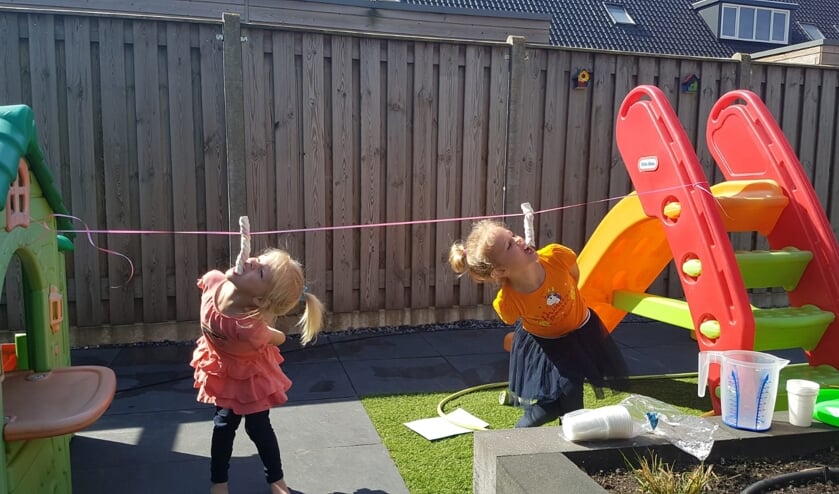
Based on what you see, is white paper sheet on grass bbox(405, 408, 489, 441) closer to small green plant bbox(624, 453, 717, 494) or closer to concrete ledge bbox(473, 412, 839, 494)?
concrete ledge bbox(473, 412, 839, 494)

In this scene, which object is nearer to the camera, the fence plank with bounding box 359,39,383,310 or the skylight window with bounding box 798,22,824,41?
the fence plank with bounding box 359,39,383,310

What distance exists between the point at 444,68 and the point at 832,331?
3.69 metres

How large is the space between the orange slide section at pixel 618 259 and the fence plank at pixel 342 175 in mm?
2196

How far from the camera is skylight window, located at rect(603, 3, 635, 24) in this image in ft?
58.2

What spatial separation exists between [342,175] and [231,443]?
3.14m

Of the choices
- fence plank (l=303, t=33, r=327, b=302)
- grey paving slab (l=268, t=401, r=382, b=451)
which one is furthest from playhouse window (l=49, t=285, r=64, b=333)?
fence plank (l=303, t=33, r=327, b=302)

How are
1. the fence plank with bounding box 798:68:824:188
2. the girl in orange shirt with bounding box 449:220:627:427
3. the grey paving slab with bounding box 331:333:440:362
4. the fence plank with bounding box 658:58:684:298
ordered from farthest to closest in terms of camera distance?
the fence plank with bounding box 798:68:824:188 → the fence plank with bounding box 658:58:684:298 → the grey paving slab with bounding box 331:333:440:362 → the girl in orange shirt with bounding box 449:220:627:427

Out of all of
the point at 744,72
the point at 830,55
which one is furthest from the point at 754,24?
the point at 744,72

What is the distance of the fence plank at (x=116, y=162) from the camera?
4977 mm

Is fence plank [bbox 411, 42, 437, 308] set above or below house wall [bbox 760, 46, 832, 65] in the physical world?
below

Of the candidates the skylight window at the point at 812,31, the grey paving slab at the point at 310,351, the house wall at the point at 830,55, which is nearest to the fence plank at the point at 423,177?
the grey paving slab at the point at 310,351

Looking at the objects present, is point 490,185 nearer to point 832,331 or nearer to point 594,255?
point 594,255

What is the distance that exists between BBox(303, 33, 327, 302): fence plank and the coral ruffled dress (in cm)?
267

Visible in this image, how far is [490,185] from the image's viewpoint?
595 cm
